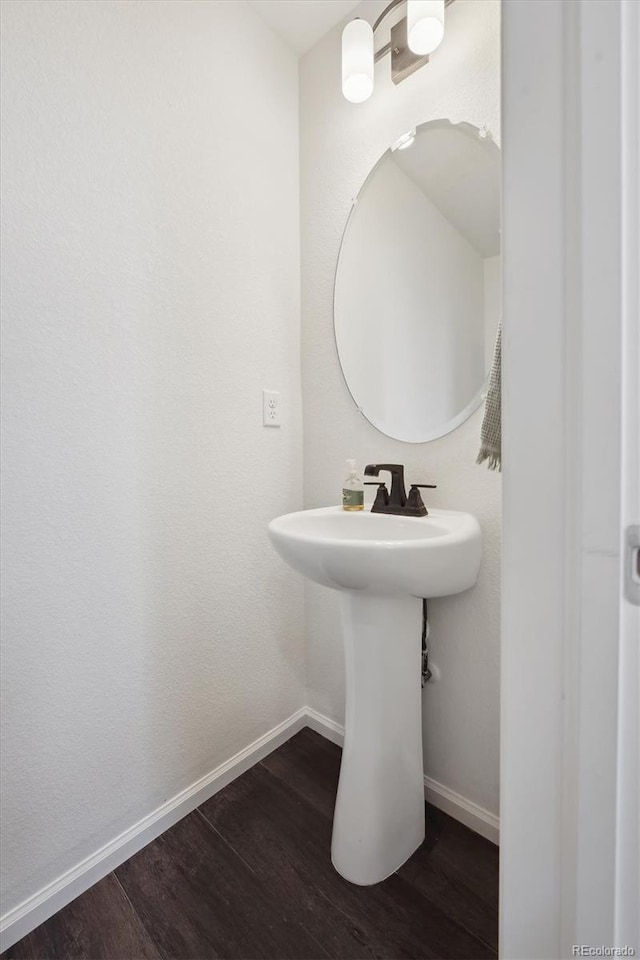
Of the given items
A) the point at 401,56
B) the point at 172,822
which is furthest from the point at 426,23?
the point at 172,822

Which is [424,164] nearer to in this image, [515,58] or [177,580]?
[515,58]

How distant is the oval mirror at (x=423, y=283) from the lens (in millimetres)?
1105

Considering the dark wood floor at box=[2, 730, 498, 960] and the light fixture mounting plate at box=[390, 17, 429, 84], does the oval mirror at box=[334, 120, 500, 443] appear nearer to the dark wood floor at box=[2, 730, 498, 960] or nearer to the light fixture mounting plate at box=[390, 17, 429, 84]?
the light fixture mounting plate at box=[390, 17, 429, 84]

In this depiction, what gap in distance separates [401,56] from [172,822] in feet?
7.15

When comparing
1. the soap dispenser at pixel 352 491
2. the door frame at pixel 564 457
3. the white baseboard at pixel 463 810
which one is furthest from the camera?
the soap dispenser at pixel 352 491

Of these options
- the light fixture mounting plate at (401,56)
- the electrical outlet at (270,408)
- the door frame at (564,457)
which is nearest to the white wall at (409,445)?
the light fixture mounting plate at (401,56)

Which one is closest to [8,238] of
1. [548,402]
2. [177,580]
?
[177,580]

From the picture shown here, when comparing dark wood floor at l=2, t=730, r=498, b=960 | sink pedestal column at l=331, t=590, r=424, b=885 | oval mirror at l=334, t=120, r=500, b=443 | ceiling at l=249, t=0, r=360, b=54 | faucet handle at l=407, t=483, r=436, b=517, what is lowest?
dark wood floor at l=2, t=730, r=498, b=960

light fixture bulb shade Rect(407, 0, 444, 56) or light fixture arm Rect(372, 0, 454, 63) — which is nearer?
light fixture bulb shade Rect(407, 0, 444, 56)

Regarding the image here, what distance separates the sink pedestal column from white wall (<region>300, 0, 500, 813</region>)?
20cm

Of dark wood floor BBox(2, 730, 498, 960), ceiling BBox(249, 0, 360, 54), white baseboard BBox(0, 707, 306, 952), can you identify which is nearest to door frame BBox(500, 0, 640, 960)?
dark wood floor BBox(2, 730, 498, 960)

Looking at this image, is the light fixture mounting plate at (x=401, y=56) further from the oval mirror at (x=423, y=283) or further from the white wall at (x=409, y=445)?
the oval mirror at (x=423, y=283)

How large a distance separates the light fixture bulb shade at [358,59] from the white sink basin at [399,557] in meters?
1.21

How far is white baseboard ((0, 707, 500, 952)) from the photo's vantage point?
0.91 metres
